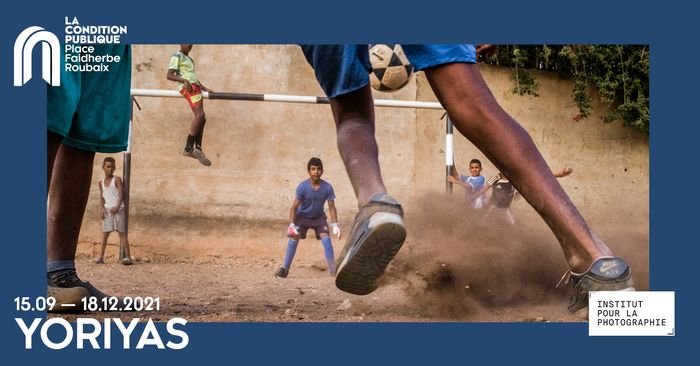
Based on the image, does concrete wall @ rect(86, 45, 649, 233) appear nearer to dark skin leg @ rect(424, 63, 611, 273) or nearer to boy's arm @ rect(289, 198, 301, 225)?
boy's arm @ rect(289, 198, 301, 225)

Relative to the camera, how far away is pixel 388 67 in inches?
283

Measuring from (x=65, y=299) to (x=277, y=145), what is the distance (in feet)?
5.87

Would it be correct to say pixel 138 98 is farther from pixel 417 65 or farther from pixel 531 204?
pixel 531 204

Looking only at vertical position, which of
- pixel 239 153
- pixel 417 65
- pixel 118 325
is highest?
pixel 417 65

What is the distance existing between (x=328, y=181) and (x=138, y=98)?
57.5 inches

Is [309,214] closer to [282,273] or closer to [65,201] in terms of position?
[282,273]

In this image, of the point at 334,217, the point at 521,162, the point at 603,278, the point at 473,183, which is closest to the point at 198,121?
the point at 334,217

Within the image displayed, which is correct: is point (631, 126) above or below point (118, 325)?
above

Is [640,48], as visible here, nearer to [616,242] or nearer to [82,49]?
[616,242]

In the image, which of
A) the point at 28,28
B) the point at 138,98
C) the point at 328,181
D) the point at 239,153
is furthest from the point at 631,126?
the point at 28,28

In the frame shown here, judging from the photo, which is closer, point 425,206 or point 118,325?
point 118,325

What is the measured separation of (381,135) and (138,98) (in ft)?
5.66

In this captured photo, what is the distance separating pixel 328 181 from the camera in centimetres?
749

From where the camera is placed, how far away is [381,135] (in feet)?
25.0
